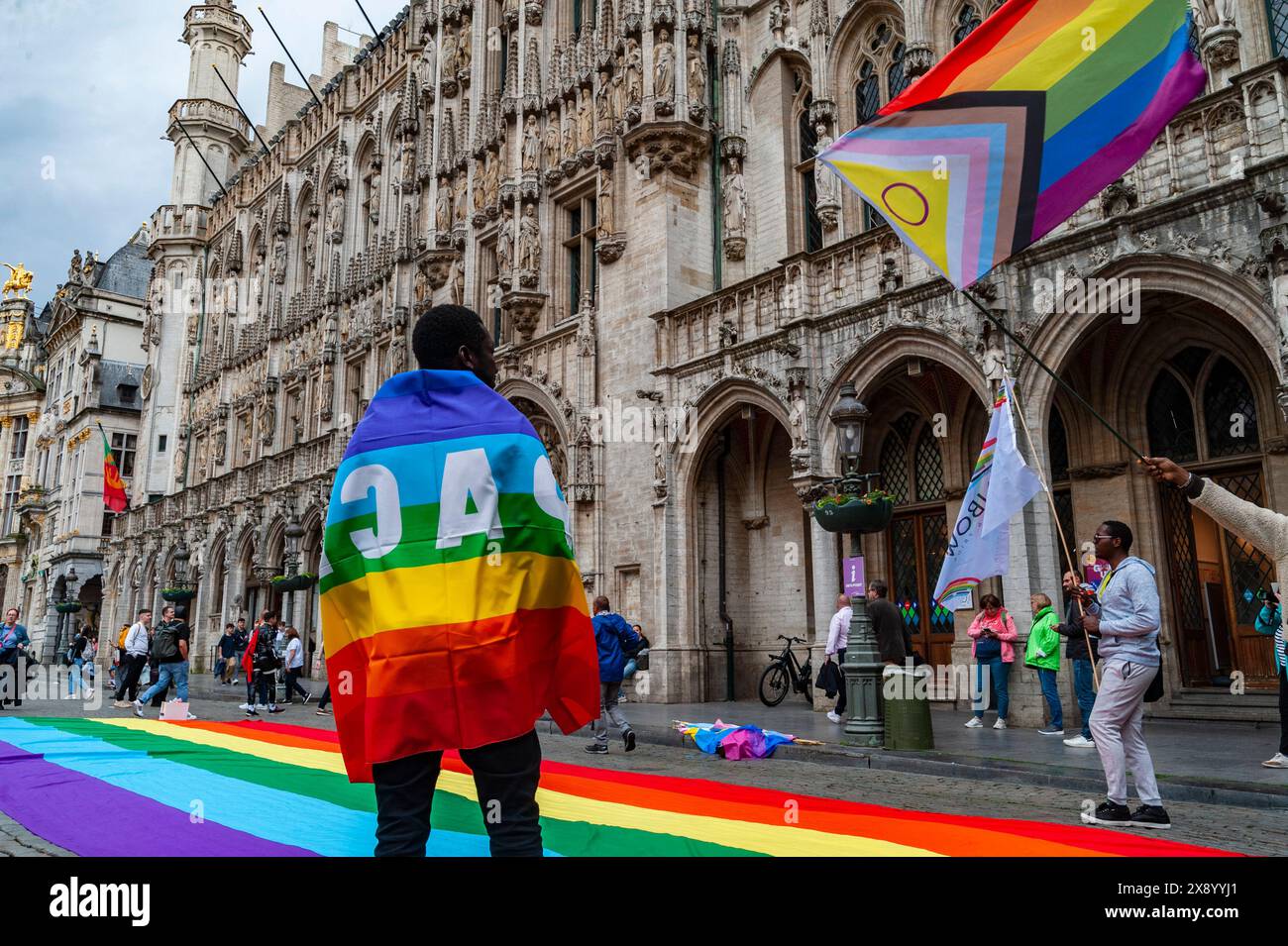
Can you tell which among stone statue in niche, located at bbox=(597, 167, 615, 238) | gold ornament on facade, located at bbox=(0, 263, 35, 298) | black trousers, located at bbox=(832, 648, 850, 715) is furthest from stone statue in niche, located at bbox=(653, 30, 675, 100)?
gold ornament on facade, located at bbox=(0, 263, 35, 298)

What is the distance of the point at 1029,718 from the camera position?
1234cm

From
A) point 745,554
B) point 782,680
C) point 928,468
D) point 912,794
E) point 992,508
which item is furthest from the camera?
point 745,554

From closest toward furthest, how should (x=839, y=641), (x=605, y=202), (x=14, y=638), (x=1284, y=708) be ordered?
(x=1284, y=708), (x=839, y=641), (x=14, y=638), (x=605, y=202)

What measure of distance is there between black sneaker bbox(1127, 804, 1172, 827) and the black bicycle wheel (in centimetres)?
1040

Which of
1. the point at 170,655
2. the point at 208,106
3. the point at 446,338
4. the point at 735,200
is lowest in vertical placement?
the point at 170,655

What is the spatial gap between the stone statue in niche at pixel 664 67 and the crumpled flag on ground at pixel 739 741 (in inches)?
531

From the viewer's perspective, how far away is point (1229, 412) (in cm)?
1323

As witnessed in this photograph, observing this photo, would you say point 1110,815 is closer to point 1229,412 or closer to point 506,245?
point 1229,412

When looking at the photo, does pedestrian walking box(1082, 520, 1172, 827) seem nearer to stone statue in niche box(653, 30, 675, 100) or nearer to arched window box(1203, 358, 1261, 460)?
arched window box(1203, 358, 1261, 460)

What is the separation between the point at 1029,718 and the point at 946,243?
275 inches

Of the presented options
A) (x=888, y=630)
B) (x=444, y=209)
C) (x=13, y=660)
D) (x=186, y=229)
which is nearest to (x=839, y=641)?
(x=888, y=630)

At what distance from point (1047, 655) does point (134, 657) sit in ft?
50.4
